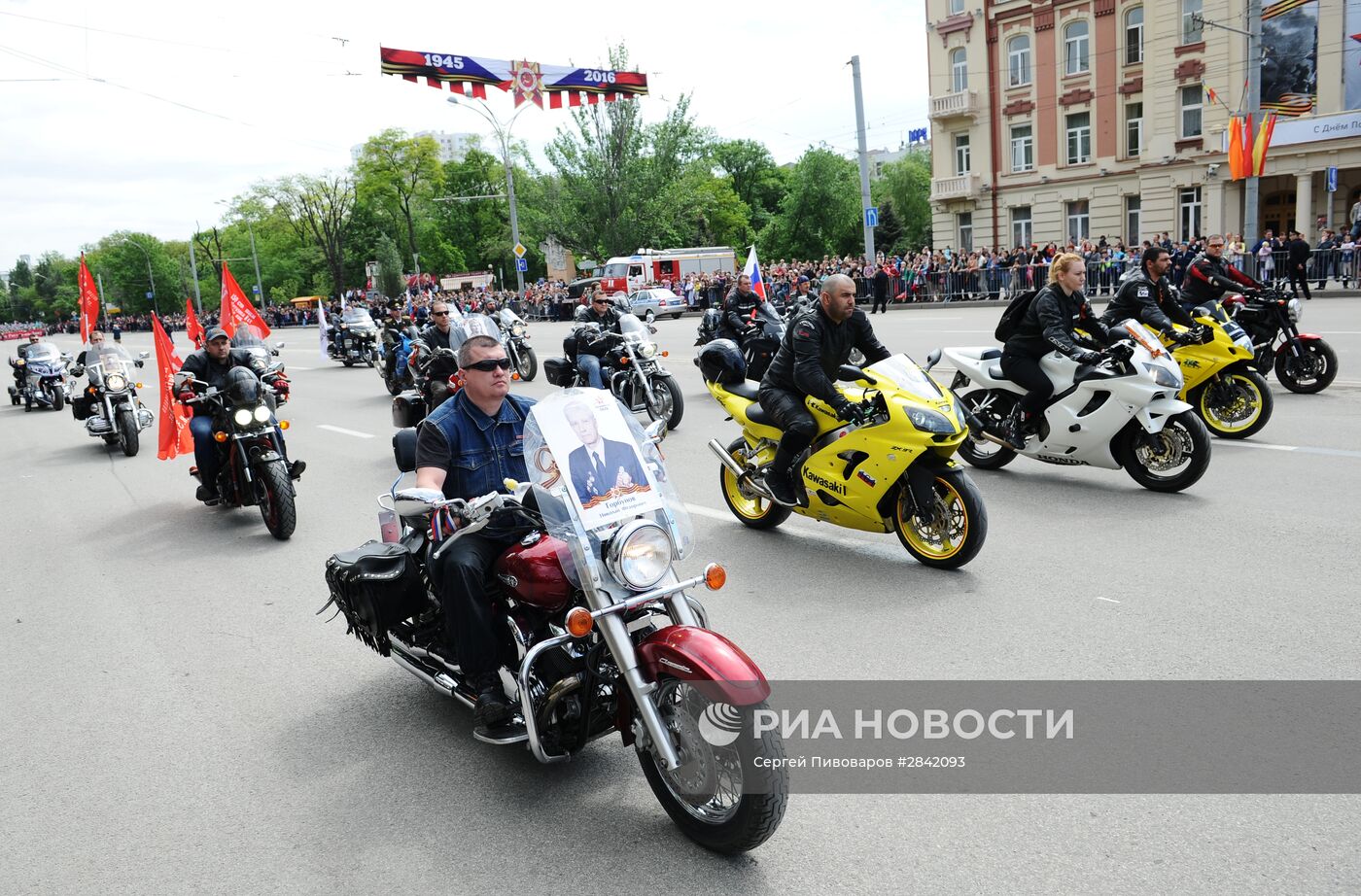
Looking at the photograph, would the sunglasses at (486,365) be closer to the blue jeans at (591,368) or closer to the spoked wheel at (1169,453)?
the spoked wheel at (1169,453)

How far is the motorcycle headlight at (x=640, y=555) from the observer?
128 inches

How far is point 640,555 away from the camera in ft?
10.8

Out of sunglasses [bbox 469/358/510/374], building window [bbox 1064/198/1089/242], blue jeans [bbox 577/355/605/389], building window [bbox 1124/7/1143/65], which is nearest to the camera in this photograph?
sunglasses [bbox 469/358/510/374]

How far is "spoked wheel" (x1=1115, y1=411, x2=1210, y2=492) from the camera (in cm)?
711

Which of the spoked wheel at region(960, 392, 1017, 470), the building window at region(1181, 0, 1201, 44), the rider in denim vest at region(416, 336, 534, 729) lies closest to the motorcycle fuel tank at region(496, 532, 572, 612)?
the rider in denim vest at region(416, 336, 534, 729)

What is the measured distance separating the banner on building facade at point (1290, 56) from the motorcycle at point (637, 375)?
29.3 meters

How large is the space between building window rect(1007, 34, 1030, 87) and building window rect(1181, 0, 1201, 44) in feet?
19.6

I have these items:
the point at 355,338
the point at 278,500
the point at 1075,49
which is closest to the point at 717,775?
the point at 278,500

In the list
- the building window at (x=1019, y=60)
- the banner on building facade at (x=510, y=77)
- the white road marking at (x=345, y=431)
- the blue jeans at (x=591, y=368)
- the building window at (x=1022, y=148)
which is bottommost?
the white road marking at (x=345, y=431)

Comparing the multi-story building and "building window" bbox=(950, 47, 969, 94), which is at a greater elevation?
"building window" bbox=(950, 47, 969, 94)

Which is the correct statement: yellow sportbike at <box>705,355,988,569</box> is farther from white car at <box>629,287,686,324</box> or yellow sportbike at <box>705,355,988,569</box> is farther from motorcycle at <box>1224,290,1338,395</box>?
white car at <box>629,287,686,324</box>

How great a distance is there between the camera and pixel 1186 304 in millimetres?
10984

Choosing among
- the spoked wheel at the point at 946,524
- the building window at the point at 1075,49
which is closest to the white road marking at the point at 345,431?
the spoked wheel at the point at 946,524

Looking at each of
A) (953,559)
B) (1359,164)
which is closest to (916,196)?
(1359,164)
